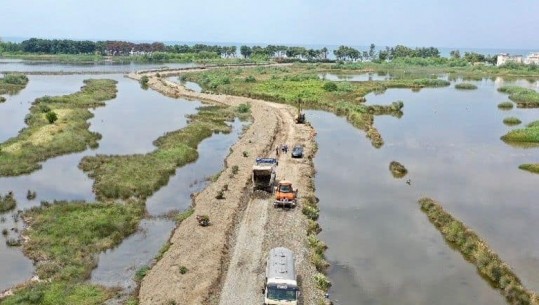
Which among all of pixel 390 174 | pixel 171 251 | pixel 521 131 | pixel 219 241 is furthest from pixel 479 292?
pixel 521 131

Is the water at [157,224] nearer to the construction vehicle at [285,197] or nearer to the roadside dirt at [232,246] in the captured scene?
the roadside dirt at [232,246]

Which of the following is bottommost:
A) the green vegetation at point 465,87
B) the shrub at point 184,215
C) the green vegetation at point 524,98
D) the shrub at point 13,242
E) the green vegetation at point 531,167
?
the shrub at point 13,242

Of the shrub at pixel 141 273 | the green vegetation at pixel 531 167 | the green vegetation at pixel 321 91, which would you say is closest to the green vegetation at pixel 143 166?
the shrub at pixel 141 273

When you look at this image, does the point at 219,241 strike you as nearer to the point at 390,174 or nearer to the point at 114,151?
the point at 390,174

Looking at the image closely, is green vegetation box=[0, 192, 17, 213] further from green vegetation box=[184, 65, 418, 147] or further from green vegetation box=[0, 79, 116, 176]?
green vegetation box=[184, 65, 418, 147]

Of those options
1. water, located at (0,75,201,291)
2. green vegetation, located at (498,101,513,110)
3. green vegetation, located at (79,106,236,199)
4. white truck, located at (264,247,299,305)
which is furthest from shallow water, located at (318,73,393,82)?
white truck, located at (264,247,299,305)
